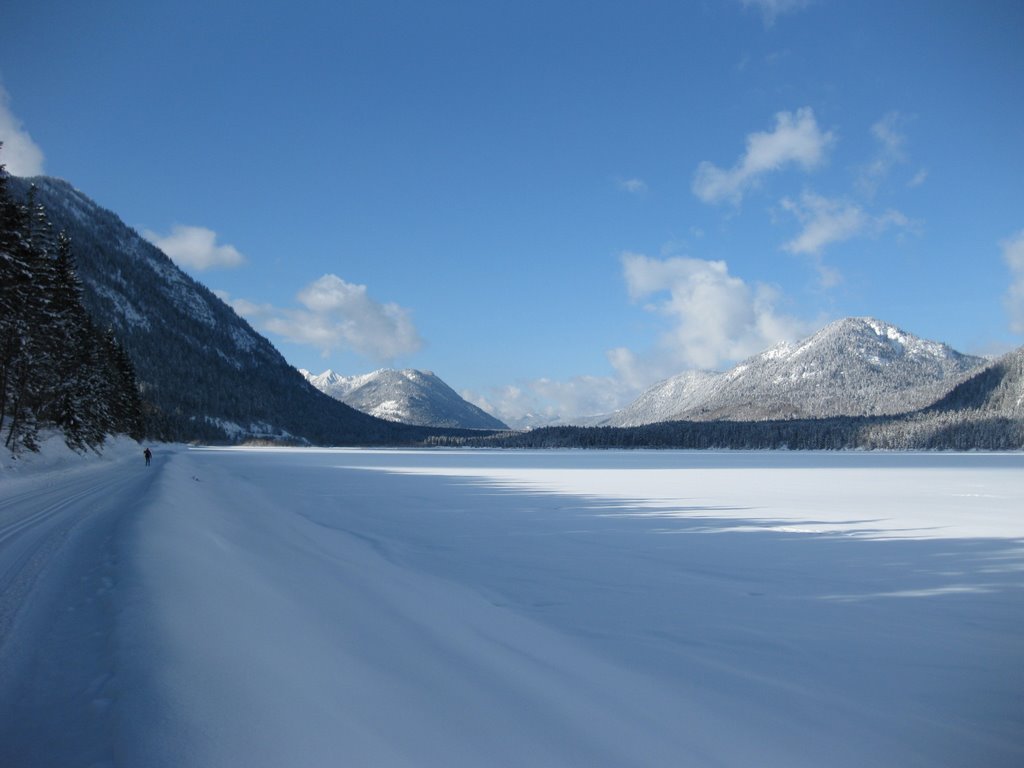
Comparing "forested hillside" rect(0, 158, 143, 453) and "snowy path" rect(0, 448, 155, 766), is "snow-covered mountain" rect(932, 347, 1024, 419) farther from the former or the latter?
"forested hillside" rect(0, 158, 143, 453)

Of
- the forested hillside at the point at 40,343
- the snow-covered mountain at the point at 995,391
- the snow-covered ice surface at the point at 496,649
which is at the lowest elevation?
the snow-covered ice surface at the point at 496,649

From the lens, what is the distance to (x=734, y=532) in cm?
1391

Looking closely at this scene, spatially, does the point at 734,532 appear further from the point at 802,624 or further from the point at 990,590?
the point at 802,624

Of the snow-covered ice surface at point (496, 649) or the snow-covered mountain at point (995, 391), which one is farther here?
the snow-covered mountain at point (995, 391)

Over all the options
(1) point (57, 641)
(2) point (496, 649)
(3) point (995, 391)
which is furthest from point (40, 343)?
(3) point (995, 391)

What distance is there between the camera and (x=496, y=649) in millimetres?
5738

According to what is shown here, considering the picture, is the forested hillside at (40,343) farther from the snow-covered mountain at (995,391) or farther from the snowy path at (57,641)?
the snow-covered mountain at (995,391)

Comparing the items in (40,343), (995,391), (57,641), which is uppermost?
(995,391)

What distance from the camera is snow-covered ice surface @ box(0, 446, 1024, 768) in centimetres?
361

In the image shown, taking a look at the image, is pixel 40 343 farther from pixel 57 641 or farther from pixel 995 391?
pixel 995 391

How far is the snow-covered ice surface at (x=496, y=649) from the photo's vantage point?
11.8 ft

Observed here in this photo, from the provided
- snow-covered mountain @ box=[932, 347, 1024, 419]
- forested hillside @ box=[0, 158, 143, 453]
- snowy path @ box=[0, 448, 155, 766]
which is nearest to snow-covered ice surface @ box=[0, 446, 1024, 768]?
snowy path @ box=[0, 448, 155, 766]

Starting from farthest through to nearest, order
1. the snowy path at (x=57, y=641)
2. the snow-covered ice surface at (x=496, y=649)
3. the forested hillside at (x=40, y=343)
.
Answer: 1. the forested hillside at (x=40, y=343)
2. the snow-covered ice surface at (x=496, y=649)
3. the snowy path at (x=57, y=641)

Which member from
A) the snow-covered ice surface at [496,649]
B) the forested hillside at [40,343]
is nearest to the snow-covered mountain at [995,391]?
the snow-covered ice surface at [496,649]
